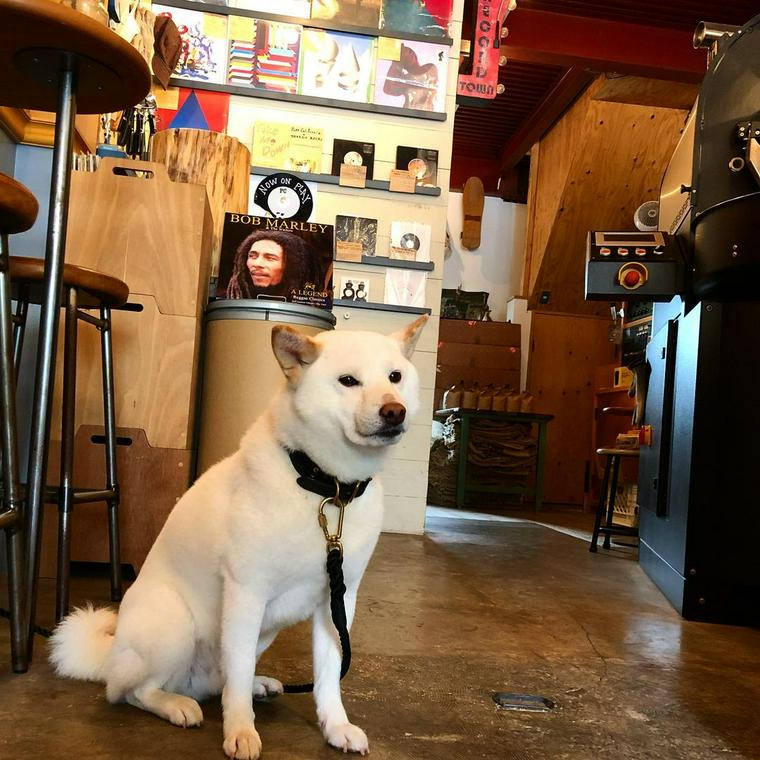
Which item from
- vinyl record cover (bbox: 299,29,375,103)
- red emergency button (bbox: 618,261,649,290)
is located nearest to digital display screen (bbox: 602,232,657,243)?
red emergency button (bbox: 618,261,649,290)

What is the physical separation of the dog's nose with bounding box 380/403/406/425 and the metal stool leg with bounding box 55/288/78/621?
1.10 m

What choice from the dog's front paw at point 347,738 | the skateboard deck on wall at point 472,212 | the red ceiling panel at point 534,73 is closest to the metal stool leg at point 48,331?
the dog's front paw at point 347,738

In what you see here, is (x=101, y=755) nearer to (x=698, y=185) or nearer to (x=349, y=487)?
(x=349, y=487)

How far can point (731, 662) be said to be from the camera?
201 centimetres

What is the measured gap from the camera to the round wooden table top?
1.39 metres

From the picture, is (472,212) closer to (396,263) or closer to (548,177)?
(548,177)

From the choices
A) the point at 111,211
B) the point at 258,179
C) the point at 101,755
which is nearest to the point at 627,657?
the point at 101,755

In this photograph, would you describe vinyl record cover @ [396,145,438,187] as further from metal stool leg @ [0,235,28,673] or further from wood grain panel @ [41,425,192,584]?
metal stool leg @ [0,235,28,673]

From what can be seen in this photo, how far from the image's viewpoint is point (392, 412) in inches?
47.2

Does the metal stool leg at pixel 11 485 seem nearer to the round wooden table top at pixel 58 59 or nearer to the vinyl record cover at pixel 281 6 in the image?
the round wooden table top at pixel 58 59

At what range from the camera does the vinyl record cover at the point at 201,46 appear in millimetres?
3953

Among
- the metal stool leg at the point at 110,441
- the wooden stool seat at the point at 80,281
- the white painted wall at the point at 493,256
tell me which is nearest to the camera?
the wooden stool seat at the point at 80,281

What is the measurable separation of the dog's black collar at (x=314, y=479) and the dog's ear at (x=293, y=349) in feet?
0.42

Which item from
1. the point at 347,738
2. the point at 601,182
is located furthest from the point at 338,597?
the point at 601,182
